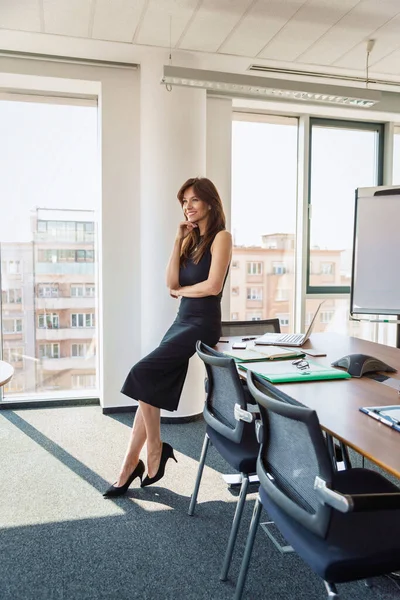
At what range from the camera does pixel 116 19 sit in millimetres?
3307

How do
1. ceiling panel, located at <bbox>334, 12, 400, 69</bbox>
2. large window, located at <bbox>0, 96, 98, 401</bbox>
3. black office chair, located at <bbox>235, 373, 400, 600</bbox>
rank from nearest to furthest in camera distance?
black office chair, located at <bbox>235, 373, 400, 600</bbox> < ceiling panel, located at <bbox>334, 12, 400, 69</bbox> < large window, located at <bbox>0, 96, 98, 401</bbox>

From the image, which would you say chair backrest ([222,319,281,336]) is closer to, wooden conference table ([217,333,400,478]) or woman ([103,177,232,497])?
woman ([103,177,232,497])

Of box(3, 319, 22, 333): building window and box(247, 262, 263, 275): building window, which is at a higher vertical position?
box(247, 262, 263, 275): building window

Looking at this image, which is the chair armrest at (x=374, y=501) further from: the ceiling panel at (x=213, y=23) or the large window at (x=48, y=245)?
the large window at (x=48, y=245)

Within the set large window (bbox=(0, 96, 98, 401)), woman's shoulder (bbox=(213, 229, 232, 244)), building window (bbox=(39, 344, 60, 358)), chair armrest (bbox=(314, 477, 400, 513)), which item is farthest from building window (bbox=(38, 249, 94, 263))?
chair armrest (bbox=(314, 477, 400, 513))

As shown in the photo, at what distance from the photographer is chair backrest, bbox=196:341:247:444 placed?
184 cm

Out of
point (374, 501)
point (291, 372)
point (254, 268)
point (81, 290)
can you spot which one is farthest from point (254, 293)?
point (374, 501)

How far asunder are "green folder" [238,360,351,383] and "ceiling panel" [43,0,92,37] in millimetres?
2514

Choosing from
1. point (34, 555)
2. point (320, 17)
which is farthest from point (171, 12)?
point (34, 555)

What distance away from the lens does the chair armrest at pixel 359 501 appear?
112 cm

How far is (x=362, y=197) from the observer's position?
1.97 m

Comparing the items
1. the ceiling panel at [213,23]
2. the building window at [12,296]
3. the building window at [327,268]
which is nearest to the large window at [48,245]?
the building window at [12,296]

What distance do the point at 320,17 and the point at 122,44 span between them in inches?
56.1

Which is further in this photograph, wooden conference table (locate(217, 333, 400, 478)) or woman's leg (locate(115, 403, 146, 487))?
woman's leg (locate(115, 403, 146, 487))
